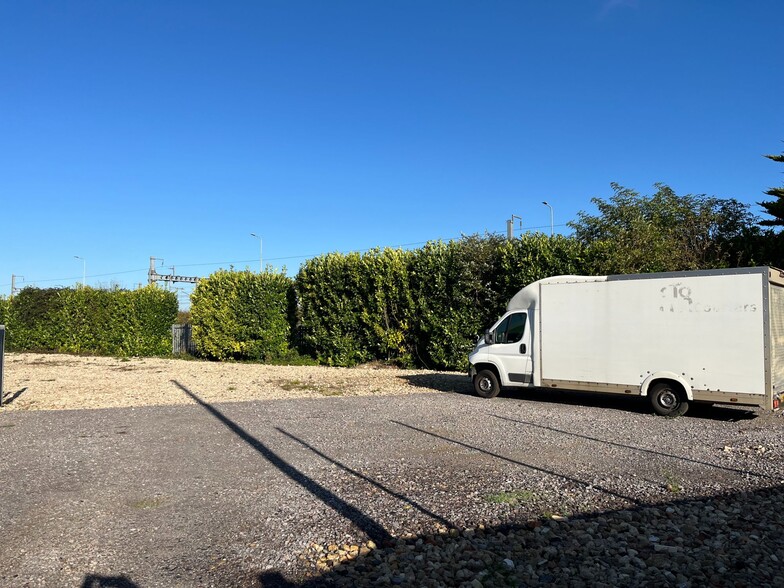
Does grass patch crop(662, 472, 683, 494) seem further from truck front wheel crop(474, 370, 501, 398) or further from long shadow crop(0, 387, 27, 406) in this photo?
long shadow crop(0, 387, 27, 406)

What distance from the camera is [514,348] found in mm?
12969

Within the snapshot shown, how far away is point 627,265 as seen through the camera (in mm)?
15977

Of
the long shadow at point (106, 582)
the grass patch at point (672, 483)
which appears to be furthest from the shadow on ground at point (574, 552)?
the grass patch at point (672, 483)

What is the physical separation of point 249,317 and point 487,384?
1311 cm

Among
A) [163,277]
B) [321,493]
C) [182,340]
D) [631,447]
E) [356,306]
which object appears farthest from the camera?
[163,277]

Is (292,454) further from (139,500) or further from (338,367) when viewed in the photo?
(338,367)

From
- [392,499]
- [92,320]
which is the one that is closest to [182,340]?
[92,320]

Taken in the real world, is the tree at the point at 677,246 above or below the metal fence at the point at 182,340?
above

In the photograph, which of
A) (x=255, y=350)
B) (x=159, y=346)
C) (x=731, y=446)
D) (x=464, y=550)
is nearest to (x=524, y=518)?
(x=464, y=550)

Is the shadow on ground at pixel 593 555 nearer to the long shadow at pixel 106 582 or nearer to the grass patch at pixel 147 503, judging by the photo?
→ the long shadow at pixel 106 582

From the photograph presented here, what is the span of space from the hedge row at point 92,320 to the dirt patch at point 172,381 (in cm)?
328

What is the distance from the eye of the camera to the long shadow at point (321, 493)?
5078mm

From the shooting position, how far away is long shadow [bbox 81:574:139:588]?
159 inches

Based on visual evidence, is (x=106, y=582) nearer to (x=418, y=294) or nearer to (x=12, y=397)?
(x=12, y=397)
